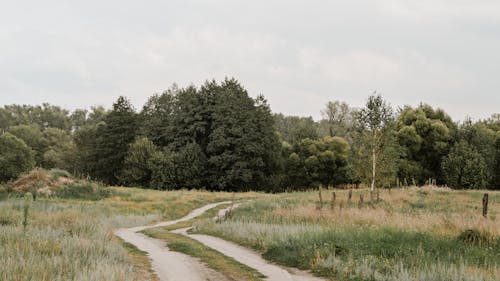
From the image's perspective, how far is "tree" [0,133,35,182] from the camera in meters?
79.9

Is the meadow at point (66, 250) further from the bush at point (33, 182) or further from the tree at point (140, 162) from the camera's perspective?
the tree at point (140, 162)

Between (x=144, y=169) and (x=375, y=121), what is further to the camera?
(x=144, y=169)

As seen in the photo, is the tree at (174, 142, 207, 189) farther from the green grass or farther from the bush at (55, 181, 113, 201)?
the green grass

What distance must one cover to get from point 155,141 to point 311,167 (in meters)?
28.1

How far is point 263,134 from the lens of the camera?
221 ft

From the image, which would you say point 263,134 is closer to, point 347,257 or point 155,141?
point 155,141

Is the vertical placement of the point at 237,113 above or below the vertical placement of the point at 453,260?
above

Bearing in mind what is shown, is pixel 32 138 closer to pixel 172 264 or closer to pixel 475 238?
pixel 172 264

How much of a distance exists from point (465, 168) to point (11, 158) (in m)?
77.4

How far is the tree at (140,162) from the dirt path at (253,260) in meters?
50.8

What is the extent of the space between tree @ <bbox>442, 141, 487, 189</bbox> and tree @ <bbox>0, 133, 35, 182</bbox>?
72099 mm

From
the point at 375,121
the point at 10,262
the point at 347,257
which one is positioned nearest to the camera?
the point at 10,262

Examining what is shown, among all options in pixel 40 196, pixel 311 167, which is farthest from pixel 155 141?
pixel 40 196

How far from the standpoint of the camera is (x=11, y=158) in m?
80.1
